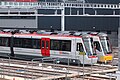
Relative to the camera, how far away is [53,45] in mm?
28016

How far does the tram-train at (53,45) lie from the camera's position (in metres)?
26.4

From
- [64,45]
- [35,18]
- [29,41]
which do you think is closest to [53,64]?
[64,45]

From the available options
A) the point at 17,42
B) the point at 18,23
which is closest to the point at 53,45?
the point at 17,42

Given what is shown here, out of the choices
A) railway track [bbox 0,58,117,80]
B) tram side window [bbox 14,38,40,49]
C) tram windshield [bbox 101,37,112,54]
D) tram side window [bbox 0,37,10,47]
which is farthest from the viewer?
tram side window [bbox 0,37,10,47]

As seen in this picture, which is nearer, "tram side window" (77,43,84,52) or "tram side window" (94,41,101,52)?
"tram side window" (77,43,84,52)

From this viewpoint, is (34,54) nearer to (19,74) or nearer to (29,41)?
(29,41)

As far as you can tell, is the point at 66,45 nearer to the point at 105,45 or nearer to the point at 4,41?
the point at 105,45

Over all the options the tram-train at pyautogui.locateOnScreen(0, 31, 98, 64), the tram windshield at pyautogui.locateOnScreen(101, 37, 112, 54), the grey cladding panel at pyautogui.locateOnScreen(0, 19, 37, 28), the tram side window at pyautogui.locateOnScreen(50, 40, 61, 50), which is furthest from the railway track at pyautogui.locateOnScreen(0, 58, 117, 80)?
the grey cladding panel at pyautogui.locateOnScreen(0, 19, 37, 28)

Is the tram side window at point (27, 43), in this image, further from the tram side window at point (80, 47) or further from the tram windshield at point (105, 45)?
the tram windshield at point (105, 45)

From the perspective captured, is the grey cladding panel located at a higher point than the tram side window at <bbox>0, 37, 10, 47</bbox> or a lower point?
lower

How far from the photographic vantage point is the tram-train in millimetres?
26375

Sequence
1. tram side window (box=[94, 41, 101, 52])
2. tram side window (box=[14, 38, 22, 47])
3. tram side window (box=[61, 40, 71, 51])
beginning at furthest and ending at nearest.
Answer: tram side window (box=[14, 38, 22, 47]), tram side window (box=[94, 41, 101, 52]), tram side window (box=[61, 40, 71, 51])

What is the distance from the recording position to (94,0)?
5747 cm

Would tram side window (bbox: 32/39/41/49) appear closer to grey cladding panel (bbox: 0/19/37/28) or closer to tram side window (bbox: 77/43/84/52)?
tram side window (bbox: 77/43/84/52)
